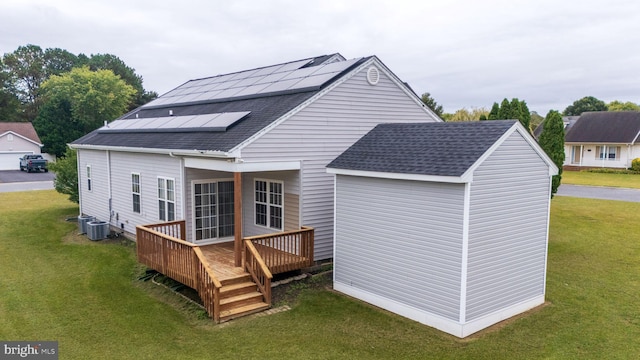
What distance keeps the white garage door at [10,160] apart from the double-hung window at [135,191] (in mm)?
37908

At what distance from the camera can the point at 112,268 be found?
12.0 metres

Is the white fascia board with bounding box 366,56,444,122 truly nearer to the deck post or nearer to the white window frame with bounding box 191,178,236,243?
the deck post

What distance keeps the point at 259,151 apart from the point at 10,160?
146ft

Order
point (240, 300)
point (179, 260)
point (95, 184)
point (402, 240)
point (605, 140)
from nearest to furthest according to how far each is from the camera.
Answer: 1. point (402, 240)
2. point (240, 300)
3. point (179, 260)
4. point (95, 184)
5. point (605, 140)

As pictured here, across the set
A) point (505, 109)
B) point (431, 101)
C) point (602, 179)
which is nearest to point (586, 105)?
point (431, 101)

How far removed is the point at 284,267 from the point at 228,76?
1063 centimetres

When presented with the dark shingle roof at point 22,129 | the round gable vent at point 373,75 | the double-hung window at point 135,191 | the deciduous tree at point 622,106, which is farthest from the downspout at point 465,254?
the deciduous tree at point 622,106

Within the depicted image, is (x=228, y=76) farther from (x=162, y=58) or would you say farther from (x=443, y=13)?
(x=162, y=58)

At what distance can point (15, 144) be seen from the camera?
4356cm

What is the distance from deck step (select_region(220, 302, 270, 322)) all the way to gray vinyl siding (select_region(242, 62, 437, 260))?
251cm

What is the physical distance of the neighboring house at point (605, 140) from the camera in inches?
→ 1526

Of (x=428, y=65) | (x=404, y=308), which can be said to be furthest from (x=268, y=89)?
(x=428, y=65)

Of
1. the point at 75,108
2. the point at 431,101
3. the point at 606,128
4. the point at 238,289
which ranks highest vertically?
the point at 431,101

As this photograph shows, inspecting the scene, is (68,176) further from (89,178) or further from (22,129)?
(22,129)
